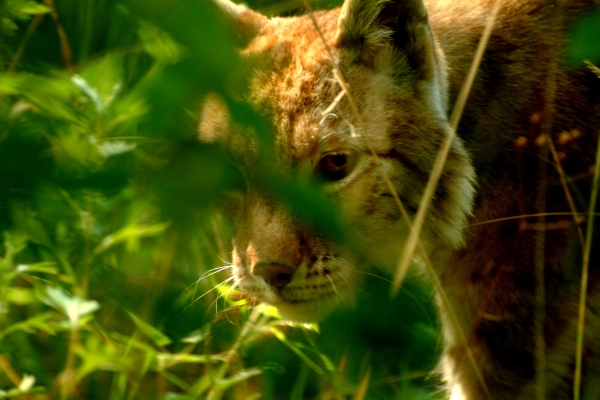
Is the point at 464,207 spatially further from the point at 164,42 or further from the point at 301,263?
the point at 164,42

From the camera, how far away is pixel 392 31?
2336 millimetres

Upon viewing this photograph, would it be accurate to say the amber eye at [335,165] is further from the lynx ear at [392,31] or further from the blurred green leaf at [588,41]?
the blurred green leaf at [588,41]

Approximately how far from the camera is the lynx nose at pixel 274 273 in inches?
83.0

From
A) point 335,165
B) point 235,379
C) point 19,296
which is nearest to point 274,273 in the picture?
point 335,165

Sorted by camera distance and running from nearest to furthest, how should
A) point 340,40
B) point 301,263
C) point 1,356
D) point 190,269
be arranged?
point 190,269
point 301,263
point 340,40
point 1,356

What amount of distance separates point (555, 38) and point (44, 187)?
2.05 meters

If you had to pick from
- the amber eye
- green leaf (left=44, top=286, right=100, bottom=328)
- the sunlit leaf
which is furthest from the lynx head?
the sunlit leaf

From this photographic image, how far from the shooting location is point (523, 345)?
2.42 meters

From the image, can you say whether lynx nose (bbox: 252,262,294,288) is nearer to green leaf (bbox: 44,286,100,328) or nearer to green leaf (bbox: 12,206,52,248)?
green leaf (bbox: 44,286,100,328)

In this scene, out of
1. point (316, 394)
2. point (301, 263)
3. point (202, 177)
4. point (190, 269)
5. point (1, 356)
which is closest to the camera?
point (202, 177)

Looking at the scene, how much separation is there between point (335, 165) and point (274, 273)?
1.24 ft

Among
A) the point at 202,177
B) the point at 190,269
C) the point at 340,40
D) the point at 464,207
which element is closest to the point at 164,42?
the point at 202,177

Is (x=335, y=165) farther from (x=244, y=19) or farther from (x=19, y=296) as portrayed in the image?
(x=19, y=296)

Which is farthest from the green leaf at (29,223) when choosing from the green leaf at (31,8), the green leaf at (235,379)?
the green leaf at (235,379)
